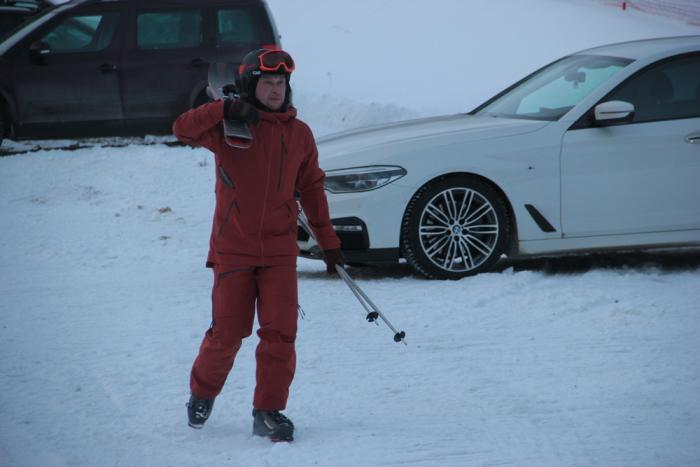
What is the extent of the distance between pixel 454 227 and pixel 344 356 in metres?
1.78

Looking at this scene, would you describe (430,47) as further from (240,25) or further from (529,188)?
(529,188)

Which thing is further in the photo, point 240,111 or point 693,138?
point 693,138

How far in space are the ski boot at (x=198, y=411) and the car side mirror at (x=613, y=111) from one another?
3.80m

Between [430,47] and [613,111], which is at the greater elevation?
[613,111]

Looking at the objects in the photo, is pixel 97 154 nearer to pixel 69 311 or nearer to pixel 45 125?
pixel 45 125

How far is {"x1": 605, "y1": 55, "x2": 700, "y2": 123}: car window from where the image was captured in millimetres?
7633

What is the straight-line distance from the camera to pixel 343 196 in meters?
7.43

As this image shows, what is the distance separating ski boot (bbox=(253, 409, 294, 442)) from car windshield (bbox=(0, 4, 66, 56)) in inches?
387

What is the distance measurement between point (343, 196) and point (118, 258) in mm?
2226

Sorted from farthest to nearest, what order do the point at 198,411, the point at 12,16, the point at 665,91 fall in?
the point at 12,16, the point at 665,91, the point at 198,411

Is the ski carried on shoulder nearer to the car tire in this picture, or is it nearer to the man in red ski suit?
the man in red ski suit

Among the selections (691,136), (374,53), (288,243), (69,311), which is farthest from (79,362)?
(374,53)

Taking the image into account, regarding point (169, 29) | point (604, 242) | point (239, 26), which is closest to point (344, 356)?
point (604, 242)

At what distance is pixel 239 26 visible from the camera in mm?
13961
